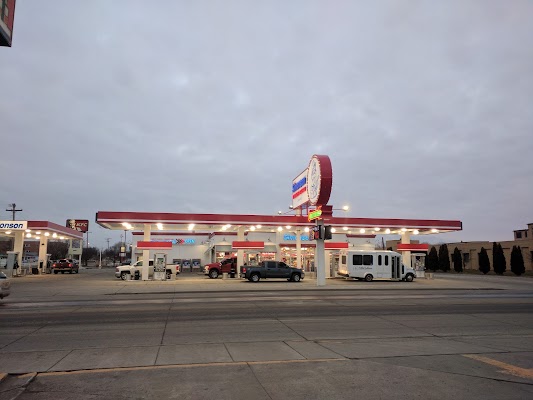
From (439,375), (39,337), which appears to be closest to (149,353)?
(39,337)

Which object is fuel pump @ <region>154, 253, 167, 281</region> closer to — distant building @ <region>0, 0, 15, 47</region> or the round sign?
the round sign

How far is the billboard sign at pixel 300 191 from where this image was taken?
38031mm

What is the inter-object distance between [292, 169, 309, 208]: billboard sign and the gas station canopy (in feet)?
6.01

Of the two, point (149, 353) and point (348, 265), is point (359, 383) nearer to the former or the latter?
point (149, 353)

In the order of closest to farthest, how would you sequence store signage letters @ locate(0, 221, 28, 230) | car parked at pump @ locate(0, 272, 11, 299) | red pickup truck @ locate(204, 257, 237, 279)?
car parked at pump @ locate(0, 272, 11, 299), red pickup truck @ locate(204, 257, 237, 279), store signage letters @ locate(0, 221, 28, 230)

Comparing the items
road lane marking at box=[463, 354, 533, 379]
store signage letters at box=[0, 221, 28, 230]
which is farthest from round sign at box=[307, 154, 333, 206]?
store signage letters at box=[0, 221, 28, 230]

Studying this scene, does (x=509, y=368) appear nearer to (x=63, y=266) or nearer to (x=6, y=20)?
(x=6, y=20)

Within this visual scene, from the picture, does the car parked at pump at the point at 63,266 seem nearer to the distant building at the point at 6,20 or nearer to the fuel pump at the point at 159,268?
the fuel pump at the point at 159,268

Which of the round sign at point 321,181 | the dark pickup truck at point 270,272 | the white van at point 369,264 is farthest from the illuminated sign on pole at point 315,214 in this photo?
the white van at point 369,264

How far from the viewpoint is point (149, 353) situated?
873cm

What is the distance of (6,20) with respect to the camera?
6.25m

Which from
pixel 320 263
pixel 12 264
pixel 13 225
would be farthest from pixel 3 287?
pixel 13 225

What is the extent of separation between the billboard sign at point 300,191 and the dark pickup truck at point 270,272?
6789 millimetres

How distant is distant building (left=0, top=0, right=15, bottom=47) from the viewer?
6.14 m
